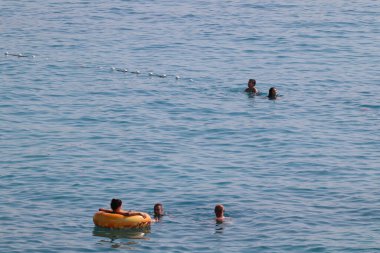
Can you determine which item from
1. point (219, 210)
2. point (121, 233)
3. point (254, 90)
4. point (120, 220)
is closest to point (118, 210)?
point (120, 220)

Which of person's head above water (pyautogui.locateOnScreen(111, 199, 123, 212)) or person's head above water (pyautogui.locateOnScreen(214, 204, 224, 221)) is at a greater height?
person's head above water (pyautogui.locateOnScreen(111, 199, 123, 212))

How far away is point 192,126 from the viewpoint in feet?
147

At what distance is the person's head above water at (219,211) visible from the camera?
3309cm

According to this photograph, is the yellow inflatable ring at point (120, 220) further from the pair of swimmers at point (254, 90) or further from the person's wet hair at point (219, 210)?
the pair of swimmers at point (254, 90)

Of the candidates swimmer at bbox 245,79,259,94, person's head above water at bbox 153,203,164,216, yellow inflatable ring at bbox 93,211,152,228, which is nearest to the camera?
yellow inflatable ring at bbox 93,211,152,228

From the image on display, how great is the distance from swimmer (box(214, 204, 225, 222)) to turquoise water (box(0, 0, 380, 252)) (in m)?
0.31

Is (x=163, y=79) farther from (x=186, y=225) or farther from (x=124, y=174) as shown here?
(x=186, y=225)


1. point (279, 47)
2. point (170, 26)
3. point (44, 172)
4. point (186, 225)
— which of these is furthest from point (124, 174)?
point (170, 26)

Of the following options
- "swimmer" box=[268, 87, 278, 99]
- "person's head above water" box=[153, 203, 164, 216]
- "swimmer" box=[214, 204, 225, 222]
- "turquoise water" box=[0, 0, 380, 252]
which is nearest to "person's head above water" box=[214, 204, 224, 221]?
"swimmer" box=[214, 204, 225, 222]

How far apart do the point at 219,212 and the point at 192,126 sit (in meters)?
11.8

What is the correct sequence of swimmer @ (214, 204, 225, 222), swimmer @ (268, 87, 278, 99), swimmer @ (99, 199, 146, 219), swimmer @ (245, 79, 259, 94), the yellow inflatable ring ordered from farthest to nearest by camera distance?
swimmer @ (245, 79, 259, 94) < swimmer @ (268, 87, 278, 99) < swimmer @ (214, 204, 225, 222) < swimmer @ (99, 199, 146, 219) < the yellow inflatable ring

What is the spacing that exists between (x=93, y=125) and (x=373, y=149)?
11712mm

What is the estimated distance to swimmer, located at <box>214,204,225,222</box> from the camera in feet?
109

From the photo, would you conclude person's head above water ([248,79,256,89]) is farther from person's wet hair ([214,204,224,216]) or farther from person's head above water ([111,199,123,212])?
person's head above water ([111,199,123,212])
